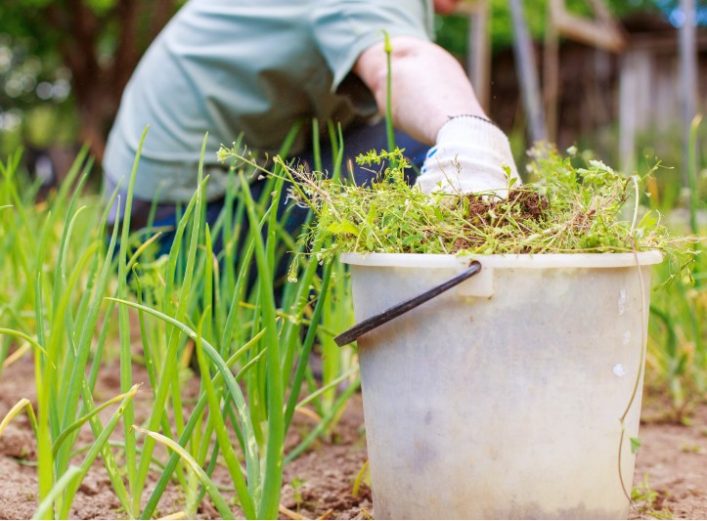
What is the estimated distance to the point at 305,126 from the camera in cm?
197

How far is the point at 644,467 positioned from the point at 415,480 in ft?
1.99

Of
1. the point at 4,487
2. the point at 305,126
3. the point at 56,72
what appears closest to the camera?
the point at 4,487

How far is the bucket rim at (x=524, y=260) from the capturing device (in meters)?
0.77

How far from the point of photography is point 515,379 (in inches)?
31.0

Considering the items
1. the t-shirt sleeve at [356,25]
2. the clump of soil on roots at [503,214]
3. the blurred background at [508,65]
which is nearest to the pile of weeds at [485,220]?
the clump of soil on roots at [503,214]

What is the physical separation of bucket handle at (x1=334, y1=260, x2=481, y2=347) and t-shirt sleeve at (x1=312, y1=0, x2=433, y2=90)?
67cm

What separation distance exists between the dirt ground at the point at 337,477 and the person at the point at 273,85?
46 cm

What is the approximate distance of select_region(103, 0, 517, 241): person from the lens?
4.27 ft

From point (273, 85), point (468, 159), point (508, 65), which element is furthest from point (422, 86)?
point (508, 65)

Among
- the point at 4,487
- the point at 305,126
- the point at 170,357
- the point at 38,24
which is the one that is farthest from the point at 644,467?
the point at 38,24

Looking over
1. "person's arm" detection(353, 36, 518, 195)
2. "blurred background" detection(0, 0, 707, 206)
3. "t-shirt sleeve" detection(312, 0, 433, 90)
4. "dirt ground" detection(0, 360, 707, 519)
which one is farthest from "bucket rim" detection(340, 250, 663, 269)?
"blurred background" detection(0, 0, 707, 206)

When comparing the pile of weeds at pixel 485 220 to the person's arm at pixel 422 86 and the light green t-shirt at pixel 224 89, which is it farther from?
the light green t-shirt at pixel 224 89

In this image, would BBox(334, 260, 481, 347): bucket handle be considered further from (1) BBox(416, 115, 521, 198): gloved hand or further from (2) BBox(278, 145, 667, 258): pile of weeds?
(1) BBox(416, 115, 521, 198): gloved hand

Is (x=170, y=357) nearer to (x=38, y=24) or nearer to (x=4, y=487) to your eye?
(x=4, y=487)
